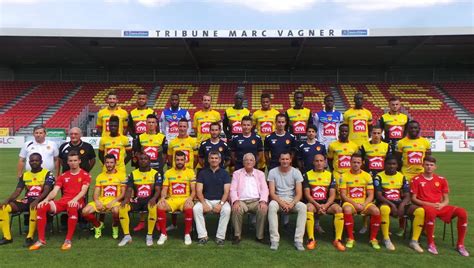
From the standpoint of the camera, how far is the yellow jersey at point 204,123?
6.60 meters

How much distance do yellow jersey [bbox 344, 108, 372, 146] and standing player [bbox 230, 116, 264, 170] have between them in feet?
5.47

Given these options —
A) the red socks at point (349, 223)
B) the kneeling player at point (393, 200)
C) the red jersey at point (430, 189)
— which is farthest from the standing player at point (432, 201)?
the red socks at point (349, 223)

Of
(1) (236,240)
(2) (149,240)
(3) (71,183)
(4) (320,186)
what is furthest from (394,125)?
(3) (71,183)

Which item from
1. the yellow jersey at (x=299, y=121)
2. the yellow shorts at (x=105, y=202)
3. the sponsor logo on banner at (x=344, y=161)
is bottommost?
the yellow shorts at (x=105, y=202)

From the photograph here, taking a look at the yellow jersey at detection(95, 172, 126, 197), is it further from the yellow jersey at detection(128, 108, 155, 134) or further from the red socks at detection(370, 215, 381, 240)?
the red socks at detection(370, 215, 381, 240)

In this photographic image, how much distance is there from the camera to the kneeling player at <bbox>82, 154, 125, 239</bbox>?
5062 millimetres

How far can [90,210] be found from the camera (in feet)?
16.4

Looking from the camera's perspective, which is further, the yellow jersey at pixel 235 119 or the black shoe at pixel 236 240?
the yellow jersey at pixel 235 119

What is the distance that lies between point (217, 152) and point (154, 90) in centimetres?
2307

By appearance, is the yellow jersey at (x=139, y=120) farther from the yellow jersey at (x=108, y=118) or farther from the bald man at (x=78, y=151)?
the bald man at (x=78, y=151)

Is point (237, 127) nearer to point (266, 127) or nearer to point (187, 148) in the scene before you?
point (266, 127)

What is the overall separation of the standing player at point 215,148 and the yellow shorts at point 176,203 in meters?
0.72

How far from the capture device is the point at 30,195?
5.19 metres

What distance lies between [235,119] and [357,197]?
2452mm
